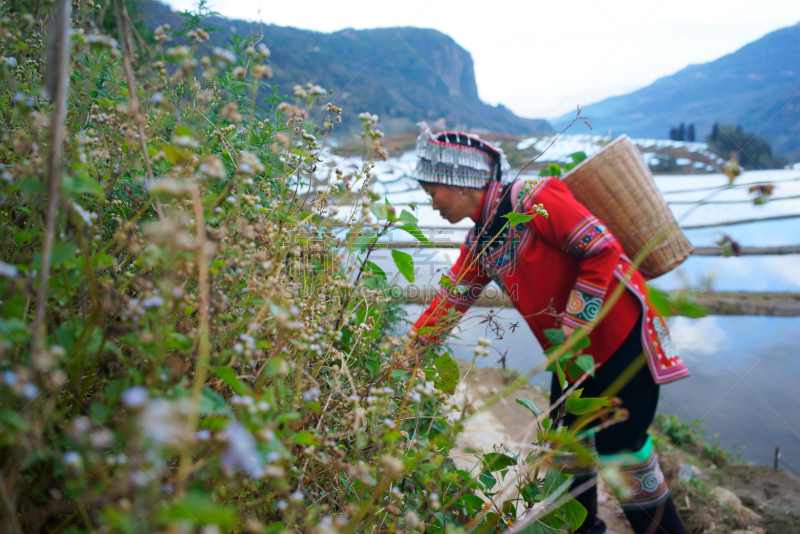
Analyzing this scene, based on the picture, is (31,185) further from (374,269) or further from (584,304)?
(584,304)

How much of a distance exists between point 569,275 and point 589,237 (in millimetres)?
259

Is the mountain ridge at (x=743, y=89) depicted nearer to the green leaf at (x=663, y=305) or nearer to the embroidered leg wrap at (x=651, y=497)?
the embroidered leg wrap at (x=651, y=497)

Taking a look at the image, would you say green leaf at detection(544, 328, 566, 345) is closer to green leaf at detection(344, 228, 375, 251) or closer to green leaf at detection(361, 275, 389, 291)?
green leaf at detection(361, 275, 389, 291)

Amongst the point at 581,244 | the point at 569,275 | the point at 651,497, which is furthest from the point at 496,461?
the point at 651,497

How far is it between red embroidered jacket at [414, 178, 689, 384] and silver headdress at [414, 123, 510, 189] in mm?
111

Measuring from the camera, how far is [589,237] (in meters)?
1.51

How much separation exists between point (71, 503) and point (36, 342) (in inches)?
8.4

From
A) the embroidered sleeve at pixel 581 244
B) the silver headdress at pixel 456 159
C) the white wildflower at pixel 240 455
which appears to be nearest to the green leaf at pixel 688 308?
the white wildflower at pixel 240 455

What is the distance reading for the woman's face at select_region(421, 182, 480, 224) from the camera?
1839mm

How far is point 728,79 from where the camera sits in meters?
10.6

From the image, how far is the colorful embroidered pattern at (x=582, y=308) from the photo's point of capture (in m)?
1.46

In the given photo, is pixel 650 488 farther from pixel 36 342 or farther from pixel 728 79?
pixel 728 79

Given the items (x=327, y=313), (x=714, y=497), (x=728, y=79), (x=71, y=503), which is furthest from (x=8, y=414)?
(x=728, y=79)

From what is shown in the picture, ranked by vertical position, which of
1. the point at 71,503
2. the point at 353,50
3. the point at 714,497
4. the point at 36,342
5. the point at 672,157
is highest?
the point at 353,50
